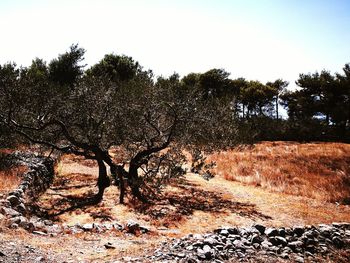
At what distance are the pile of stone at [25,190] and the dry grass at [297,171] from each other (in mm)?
11201

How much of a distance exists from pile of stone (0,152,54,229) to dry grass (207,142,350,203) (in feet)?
36.7

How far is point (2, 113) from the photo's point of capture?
54.4ft

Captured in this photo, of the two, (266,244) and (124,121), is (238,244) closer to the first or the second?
(266,244)

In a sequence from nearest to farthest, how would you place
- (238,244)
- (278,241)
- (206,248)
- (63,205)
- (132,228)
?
(206,248) < (238,244) < (278,241) < (132,228) < (63,205)

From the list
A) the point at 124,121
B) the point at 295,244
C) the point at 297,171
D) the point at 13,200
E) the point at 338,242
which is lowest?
the point at 338,242

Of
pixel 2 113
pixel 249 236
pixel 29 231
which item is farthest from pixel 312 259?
pixel 2 113

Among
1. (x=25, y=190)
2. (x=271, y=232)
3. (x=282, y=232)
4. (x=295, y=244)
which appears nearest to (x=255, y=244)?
(x=271, y=232)

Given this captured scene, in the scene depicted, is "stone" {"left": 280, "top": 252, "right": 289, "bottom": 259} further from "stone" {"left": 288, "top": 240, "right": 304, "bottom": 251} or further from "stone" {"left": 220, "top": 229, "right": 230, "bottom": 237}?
"stone" {"left": 220, "top": 229, "right": 230, "bottom": 237}

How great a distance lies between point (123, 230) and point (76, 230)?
159 cm

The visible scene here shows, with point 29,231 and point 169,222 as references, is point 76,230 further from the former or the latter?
point 169,222

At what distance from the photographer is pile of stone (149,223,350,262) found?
7988mm

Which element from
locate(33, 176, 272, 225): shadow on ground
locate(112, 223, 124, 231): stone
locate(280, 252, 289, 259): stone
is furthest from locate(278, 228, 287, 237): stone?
locate(112, 223, 124, 231): stone

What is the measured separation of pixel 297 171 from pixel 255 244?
617 inches

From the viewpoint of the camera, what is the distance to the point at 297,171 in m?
23.2
